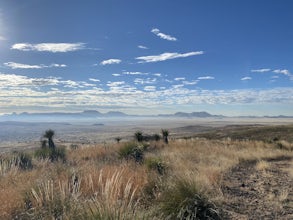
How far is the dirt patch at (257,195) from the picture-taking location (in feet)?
24.0

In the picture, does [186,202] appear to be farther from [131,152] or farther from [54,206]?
[131,152]

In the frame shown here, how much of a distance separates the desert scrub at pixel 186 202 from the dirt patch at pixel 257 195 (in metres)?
0.50

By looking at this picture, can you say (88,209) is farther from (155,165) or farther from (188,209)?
(155,165)

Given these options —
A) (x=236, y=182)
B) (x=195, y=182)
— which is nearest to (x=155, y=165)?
(x=236, y=182)

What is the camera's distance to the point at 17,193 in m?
6.75

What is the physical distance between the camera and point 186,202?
6.51 m

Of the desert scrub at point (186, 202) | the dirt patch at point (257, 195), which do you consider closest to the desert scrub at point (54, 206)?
the desert scrub at point (186, 202)

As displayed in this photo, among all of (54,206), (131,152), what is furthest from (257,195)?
(131,152)

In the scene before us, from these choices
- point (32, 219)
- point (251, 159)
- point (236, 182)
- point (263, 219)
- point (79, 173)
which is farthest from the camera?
point (251, 159)

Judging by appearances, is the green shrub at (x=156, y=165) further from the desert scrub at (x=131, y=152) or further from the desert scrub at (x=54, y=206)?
the desert scrub at (x=54, y=206)

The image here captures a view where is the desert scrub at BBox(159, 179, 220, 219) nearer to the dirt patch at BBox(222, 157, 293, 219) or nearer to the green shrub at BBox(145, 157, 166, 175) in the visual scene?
the dirt patch at BBox(222, 157, 293, 219)

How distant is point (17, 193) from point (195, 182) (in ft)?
10.9

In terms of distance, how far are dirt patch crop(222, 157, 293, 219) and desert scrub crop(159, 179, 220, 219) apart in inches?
19.6

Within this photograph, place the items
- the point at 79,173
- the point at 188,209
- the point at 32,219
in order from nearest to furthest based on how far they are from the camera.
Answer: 1. the point at 32,219
2. the point at 188,209
3. the point at 79,173
